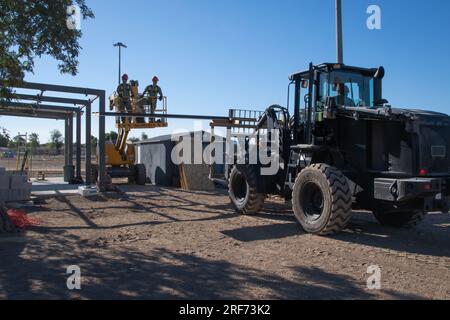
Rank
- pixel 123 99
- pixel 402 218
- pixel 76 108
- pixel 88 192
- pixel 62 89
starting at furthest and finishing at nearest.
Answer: pixel 76 108
pixel 123 99
pixel 62 89
pixel 88 192
pixel 402 218

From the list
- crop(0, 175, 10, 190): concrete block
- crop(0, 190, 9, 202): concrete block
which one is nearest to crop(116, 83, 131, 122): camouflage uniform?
crop(0, 175, 10, 190): concrete block

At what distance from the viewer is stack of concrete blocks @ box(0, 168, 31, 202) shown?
12.7 metres

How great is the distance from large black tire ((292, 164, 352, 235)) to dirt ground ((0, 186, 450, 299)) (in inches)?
10.7

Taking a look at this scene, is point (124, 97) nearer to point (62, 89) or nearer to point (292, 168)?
point (62, 89)

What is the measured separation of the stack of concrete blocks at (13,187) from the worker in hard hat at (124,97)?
506cm

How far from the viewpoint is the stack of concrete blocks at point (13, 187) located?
12742 mm

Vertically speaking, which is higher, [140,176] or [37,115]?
[37,115]

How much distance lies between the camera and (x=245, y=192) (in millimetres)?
11188

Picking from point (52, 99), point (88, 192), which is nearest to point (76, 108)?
point (52, 99)

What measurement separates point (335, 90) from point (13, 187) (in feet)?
32.5

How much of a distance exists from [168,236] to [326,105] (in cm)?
406

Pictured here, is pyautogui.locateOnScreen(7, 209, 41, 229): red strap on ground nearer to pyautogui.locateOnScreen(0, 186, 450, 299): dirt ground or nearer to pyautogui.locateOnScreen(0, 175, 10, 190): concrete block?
pyautogui.locateOnScreen(0, 186, 450, 299): dirt ground
